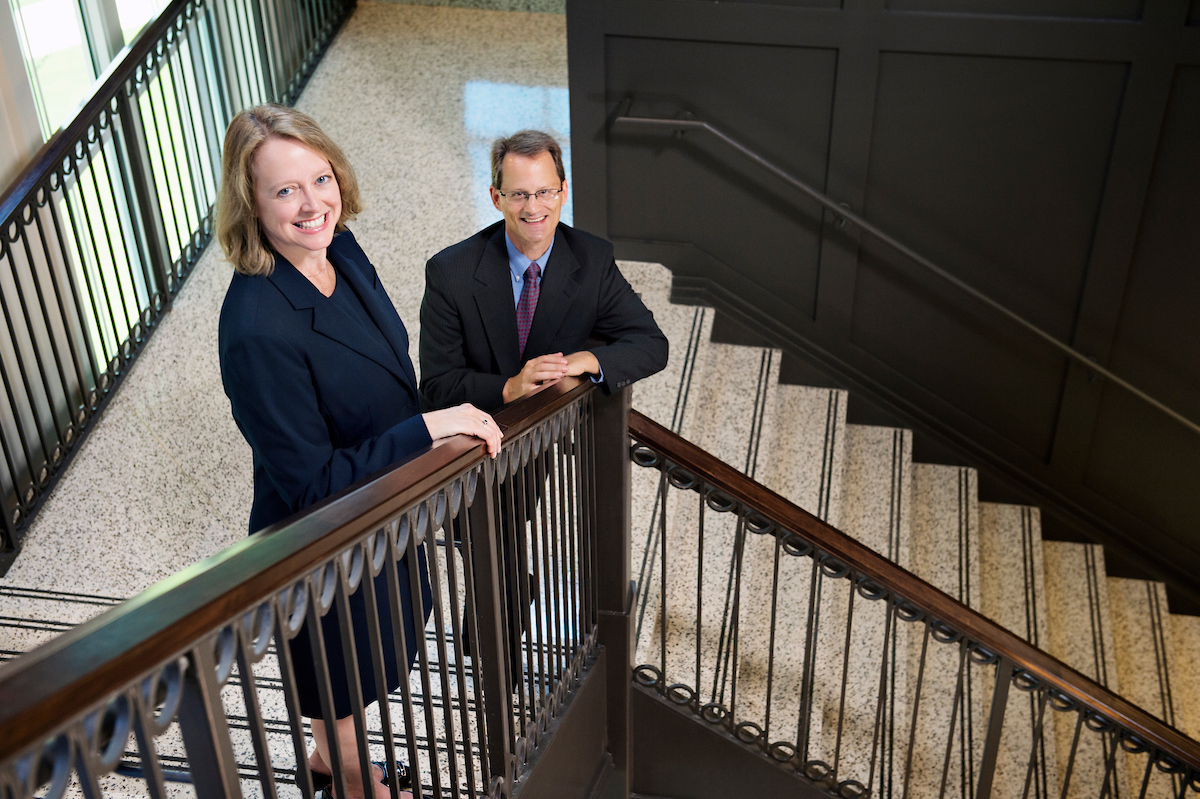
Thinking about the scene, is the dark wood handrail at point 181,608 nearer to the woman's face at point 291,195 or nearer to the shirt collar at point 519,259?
the woman's face at point 291,195

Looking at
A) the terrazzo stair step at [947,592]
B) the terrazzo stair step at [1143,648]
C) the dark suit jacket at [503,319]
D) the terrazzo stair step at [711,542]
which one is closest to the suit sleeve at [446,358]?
the dark suit jacket at [503,319]

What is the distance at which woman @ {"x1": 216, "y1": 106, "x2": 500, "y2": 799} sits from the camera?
1871 millimetres

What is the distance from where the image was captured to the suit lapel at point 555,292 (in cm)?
255

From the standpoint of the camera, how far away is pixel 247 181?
191 centimetres

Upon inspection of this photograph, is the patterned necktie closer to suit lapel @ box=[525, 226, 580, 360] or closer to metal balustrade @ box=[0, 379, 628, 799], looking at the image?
suit lapel @ box=[525, 226, 580, 360]

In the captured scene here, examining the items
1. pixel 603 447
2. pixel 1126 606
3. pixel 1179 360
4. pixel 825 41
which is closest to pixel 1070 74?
pixel 825 41

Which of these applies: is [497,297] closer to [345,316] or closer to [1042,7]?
[345,316]

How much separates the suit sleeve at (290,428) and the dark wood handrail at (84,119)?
1.89 metres

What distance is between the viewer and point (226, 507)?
3590 millimetres

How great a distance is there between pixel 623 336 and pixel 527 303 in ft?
0.86

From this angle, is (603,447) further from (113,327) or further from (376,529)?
(113,327)

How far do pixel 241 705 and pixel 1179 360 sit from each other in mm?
4650

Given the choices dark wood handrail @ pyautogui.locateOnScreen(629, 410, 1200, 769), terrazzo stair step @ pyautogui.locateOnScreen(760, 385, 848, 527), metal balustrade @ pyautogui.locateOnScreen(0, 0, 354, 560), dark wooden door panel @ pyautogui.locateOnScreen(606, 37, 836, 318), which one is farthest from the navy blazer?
dark wooden door panel @ pyautogui.locateOnScreen(606, 37, 836, 318)

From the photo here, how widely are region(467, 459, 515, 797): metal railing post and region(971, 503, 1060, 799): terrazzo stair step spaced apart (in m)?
2.74
